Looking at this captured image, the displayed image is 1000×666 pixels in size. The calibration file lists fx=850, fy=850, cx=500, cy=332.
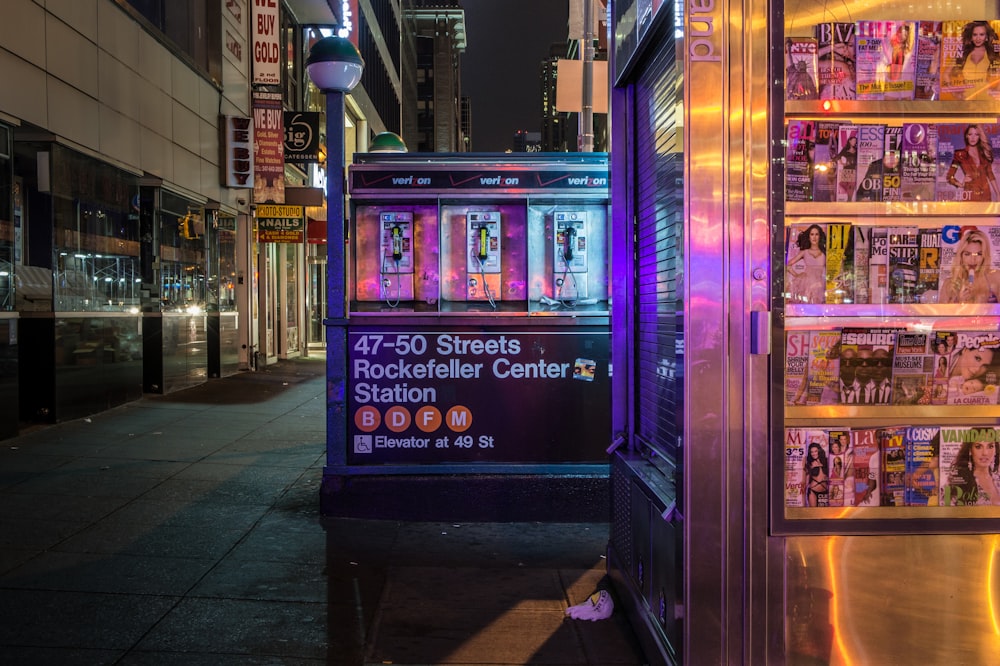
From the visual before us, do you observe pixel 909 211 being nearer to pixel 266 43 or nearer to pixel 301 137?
pixel 301 137

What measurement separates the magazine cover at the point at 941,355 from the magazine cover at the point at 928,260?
192mm

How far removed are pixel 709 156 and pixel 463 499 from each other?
379 centimetres

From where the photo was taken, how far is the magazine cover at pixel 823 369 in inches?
134

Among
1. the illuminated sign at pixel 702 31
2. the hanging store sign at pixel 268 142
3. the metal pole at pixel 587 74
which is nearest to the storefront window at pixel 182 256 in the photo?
the hanging store sign at pixel 268 142

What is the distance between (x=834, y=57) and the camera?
11.1ft

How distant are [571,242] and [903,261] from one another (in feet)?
10.9

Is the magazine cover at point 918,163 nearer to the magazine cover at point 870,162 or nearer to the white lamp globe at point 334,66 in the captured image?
the magazine cover at point 870,162

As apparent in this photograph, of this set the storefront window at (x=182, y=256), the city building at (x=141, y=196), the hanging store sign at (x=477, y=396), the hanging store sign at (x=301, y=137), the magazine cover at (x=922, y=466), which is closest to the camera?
the magazine cover at (x=922, y=466)

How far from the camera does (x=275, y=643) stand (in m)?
4.04

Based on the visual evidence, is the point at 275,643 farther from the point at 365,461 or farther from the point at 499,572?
the point at 365,461

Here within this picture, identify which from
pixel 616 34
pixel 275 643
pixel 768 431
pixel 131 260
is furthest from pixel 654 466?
pixel 131 260

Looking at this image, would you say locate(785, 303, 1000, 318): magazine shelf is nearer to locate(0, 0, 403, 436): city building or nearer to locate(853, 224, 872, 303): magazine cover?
locate(853, 224, 872, 303): magazine cover

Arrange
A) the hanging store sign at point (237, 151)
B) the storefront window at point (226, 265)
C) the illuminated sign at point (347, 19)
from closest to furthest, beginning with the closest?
the hanging store sign at point (237, 151), the storefront window at point (226, 265), the illuminated sign at point (347, 19)

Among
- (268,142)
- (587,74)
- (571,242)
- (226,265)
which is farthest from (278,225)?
(571,242)
